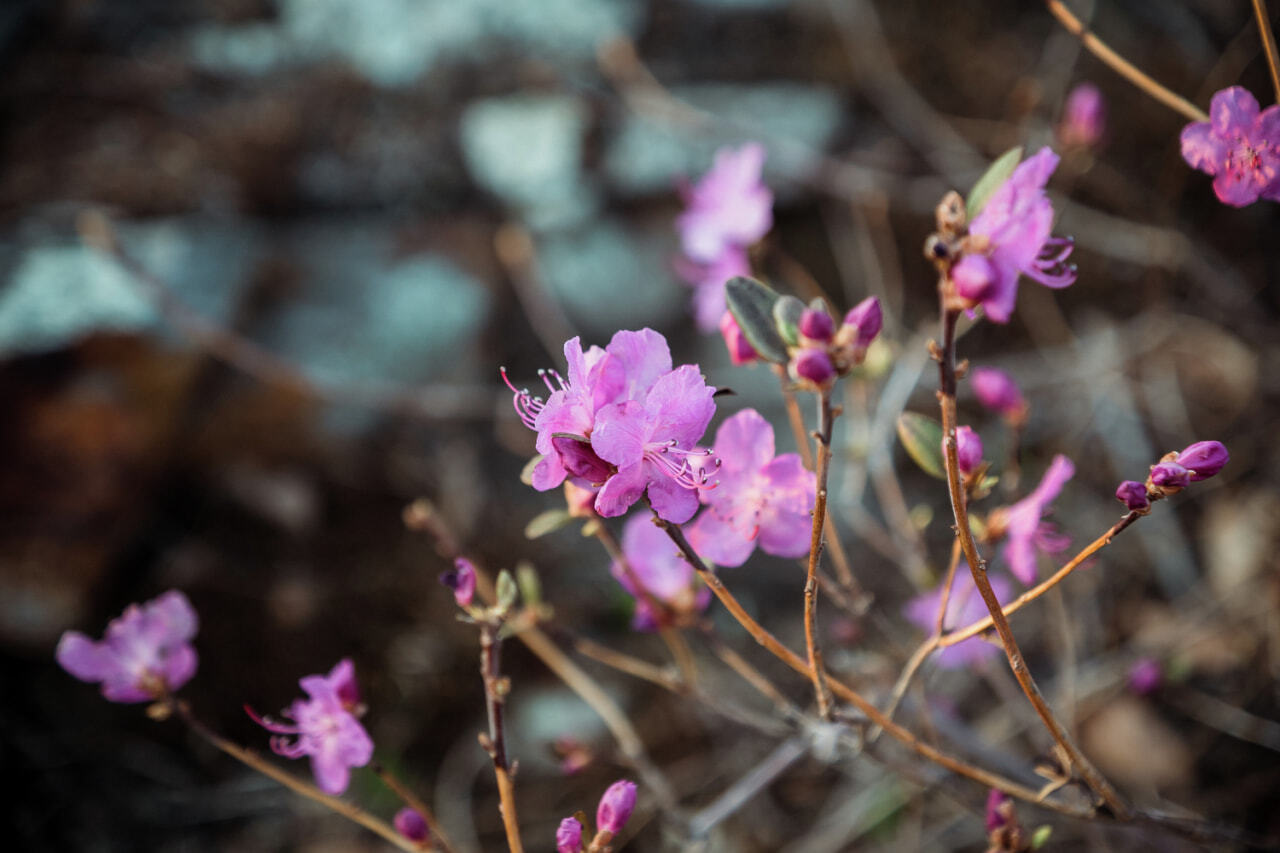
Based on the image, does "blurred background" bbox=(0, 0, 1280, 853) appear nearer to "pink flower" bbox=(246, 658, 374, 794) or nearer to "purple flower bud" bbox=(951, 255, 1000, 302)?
"pink flower" bbox=(246, 658, 374, 794)

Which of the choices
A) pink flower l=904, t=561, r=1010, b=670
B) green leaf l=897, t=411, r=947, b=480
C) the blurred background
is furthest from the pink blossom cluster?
A: the blurred background

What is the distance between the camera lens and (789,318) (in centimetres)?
55

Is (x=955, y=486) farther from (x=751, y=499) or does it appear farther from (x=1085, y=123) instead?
(x=1085, y=123)

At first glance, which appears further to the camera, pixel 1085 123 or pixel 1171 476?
pixel 1085 123

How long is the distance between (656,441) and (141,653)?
64cm

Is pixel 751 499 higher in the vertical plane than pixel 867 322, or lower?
lower

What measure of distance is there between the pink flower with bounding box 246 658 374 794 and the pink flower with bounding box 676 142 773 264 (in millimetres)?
690

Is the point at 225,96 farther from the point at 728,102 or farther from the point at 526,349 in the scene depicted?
the point at 728,102

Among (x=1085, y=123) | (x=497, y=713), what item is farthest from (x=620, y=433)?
(x=1085, y=123)

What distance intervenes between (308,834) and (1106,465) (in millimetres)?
1676

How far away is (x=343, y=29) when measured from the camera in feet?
5.45

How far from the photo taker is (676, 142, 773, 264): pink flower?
1.06 meters

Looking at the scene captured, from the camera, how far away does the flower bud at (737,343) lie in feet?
2.26

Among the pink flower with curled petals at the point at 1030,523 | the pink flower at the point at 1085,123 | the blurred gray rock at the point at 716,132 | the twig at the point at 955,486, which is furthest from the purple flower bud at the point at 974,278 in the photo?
the blurred gray rock at the point at 716,132
